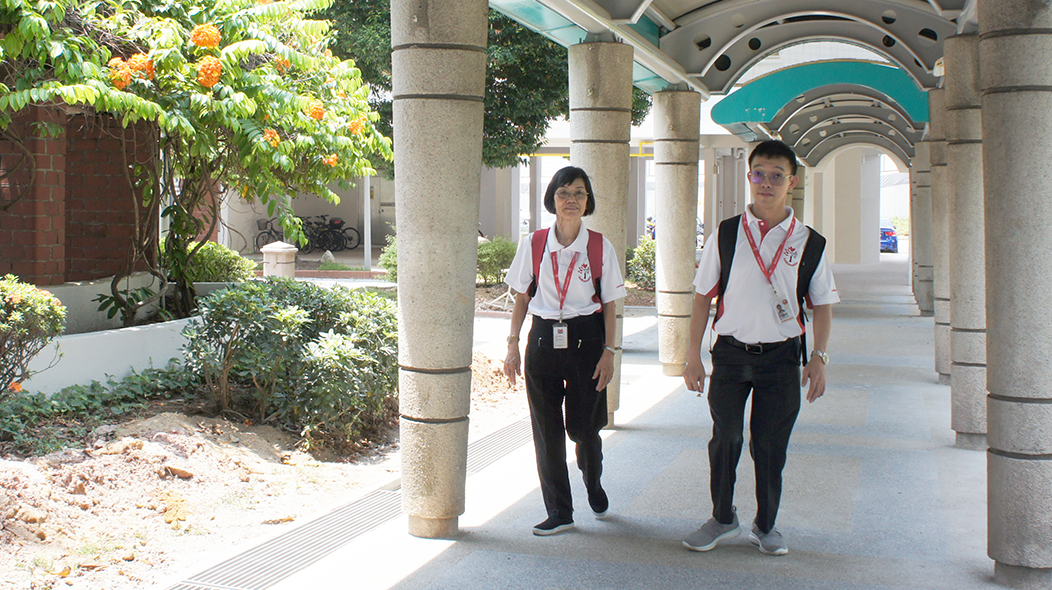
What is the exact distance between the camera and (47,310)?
5668 mm

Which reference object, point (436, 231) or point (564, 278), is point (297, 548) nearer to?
point (436, 231)

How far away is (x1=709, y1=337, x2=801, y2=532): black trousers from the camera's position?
A: 4.41 meters

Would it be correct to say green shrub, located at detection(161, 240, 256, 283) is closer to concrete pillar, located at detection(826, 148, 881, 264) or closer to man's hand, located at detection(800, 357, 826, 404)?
man's hand, located at detection(800, 357, 826, 404)

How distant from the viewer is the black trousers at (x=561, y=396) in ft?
15.5

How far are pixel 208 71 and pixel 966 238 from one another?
5.56 metres

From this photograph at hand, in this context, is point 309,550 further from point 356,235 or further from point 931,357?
point 356,235

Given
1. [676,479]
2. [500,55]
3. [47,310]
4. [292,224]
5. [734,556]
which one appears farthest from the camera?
[500,55]

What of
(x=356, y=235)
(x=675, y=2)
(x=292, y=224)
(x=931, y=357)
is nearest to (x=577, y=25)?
(x=675, y=2)

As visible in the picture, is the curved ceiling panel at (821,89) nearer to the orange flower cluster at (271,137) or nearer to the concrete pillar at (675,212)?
the concrete pillar at (675,212)

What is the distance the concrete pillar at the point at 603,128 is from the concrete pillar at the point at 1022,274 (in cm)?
342

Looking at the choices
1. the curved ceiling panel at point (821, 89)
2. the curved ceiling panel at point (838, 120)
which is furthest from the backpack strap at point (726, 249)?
the curved ceiling panel at point (838, 120)

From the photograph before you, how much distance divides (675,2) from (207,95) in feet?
15.6

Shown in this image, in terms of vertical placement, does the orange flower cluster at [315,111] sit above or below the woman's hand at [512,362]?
above

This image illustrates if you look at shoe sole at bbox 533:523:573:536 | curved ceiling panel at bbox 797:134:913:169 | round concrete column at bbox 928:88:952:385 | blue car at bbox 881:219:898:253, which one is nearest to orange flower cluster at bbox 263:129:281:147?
shoe sole at bbox 533:523:573:536
